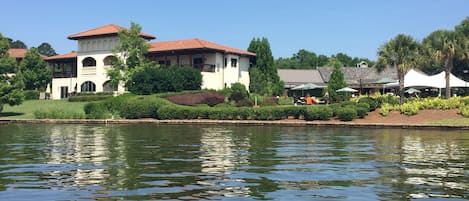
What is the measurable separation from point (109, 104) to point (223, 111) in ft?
33.9

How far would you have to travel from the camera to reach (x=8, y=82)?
4753cm

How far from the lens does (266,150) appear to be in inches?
664

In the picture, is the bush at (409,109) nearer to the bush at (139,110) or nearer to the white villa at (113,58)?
the bush at (139,110)

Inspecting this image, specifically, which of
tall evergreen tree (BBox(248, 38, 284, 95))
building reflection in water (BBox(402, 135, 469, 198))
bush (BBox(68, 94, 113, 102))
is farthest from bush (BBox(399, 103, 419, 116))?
bush (BBox(68, 94, 113, 102))

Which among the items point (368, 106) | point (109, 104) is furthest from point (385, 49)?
point (109, 104)

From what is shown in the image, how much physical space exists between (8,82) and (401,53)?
109ft

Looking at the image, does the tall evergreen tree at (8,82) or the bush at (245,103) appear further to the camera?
the tall evergreen tree at (8,82)

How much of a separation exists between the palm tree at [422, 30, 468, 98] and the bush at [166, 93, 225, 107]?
17.6 m

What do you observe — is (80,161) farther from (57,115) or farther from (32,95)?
(32,95)

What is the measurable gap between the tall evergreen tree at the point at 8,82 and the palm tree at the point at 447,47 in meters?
33.3

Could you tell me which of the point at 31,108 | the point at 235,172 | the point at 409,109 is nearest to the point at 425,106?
the point at 409,109

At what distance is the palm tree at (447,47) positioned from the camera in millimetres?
40156

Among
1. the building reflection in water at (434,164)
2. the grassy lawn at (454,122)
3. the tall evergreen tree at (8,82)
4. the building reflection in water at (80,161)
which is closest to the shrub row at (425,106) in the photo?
the grassy lawn at (454,122)

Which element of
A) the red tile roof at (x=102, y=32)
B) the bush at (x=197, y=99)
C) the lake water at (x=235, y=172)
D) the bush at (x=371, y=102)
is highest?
the red tile roof at (x=102, y=32)
